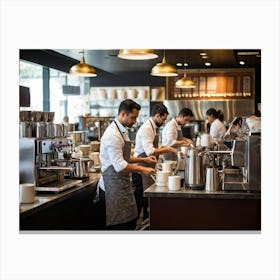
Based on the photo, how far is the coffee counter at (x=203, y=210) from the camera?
3688 mm

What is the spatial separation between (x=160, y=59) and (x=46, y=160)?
4805mm

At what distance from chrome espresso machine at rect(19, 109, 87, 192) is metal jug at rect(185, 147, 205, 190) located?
877 millimetres

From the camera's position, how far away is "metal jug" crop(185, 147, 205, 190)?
3.80 metres

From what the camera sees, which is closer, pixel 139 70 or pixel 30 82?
pixel 30 82

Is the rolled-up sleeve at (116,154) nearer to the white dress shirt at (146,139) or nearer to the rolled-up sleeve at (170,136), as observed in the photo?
the white dress shirt at (146,139)

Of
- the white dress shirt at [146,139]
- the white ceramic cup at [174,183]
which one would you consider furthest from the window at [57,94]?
the white ceramic cup at [174,183]

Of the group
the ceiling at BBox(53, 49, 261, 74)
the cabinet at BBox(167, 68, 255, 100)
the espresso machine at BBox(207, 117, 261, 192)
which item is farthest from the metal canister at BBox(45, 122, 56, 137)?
the cabinet at BBox(167, 68, 255, 100)

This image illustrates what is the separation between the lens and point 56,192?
12.4 feet

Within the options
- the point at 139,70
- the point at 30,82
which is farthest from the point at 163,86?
the point at 30,82
